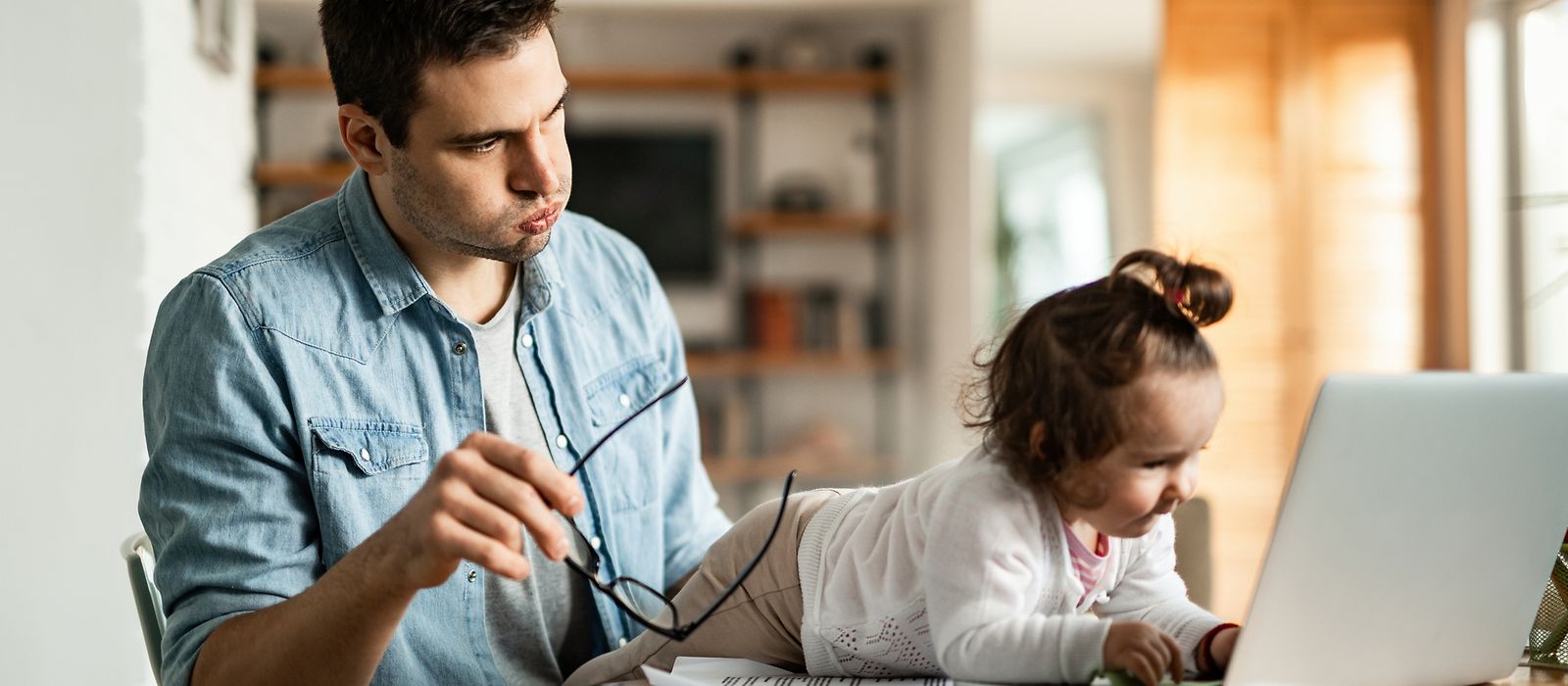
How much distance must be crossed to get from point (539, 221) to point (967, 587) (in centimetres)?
60

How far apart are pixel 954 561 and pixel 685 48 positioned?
15.2 ft

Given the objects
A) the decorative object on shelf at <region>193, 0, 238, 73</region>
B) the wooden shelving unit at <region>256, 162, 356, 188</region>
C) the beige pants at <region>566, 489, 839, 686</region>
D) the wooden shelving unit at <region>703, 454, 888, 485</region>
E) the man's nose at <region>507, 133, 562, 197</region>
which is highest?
the decorative object on shelf at <region>193, 0, 238, 73</region>

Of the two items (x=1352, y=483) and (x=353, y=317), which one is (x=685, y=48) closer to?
(x=353, y=317)

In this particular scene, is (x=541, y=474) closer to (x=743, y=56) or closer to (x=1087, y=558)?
(x=1087, y=558)

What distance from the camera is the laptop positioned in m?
0.77

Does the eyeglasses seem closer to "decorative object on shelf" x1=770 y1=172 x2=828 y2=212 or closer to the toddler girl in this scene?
the toddler girl

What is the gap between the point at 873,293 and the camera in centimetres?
530

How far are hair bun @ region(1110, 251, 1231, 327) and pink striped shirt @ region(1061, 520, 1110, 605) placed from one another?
179mm

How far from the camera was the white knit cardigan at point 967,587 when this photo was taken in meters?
0.80

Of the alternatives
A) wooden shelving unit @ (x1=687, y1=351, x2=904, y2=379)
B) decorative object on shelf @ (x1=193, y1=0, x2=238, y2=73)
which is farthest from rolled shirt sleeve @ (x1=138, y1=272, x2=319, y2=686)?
wooden shelving unit @ (x1=687, y1=351, x2=904, y2=379)

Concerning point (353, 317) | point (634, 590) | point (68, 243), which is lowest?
point (634, 590)

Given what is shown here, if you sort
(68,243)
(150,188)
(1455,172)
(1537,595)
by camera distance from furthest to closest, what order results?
1. (1455,172)
2. (150,188)
3. (68,243)
4. (1537,595)

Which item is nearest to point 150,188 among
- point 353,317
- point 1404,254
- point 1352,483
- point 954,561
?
point 353,317

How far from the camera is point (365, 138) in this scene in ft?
4.14
